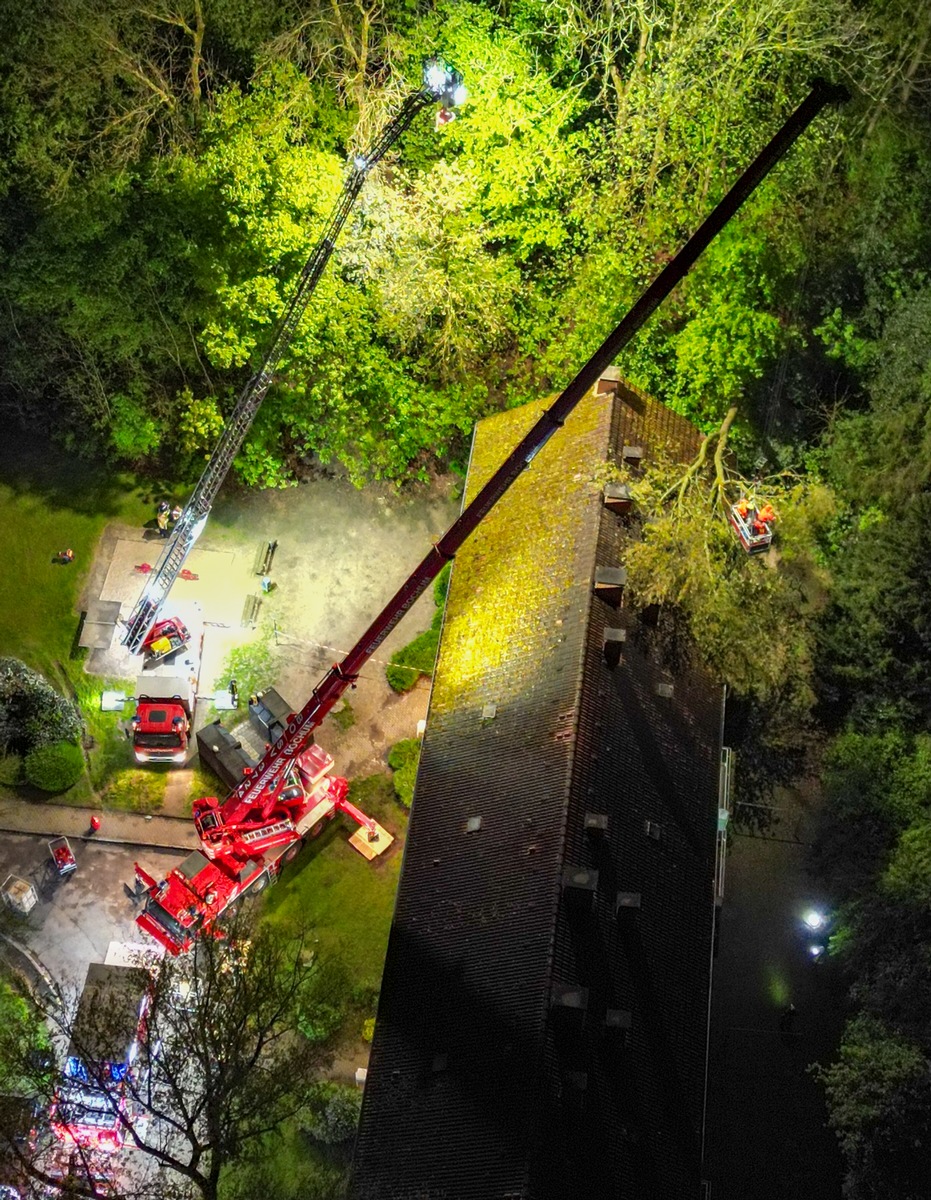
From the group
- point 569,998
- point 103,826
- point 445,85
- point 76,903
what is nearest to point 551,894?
point 569,998

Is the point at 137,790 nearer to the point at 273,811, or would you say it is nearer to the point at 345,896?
the point at 273,811

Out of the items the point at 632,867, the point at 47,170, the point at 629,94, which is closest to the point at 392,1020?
the point at 632,867

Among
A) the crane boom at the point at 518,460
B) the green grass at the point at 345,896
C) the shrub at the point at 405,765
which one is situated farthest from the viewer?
the shrub at the point at 405,765

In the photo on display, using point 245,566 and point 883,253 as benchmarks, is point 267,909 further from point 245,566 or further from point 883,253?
point 883,253

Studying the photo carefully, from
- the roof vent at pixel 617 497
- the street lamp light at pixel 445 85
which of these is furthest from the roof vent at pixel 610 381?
the street lamp light at pixel 445 85

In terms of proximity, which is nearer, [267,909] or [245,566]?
[267,909]

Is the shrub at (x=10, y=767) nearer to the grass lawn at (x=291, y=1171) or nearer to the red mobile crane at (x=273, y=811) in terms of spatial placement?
the red mobile crane at (x=273, y=811)
